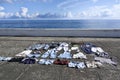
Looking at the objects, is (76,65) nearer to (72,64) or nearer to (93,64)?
(72,64)

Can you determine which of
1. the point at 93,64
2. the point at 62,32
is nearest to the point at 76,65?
the point at 93,64

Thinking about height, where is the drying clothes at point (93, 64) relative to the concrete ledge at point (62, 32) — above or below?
below

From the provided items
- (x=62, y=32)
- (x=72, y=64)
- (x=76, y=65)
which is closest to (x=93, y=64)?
(x=76, y=65)

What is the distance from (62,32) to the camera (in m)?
8.81

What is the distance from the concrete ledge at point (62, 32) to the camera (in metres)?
8.35

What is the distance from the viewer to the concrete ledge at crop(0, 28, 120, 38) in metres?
8.35

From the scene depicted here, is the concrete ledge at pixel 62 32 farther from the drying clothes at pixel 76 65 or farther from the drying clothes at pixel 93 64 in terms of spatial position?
the drying clothes at pixel 76 65

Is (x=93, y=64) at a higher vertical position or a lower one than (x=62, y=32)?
lower

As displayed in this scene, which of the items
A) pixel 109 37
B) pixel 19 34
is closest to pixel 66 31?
pixel 109 37

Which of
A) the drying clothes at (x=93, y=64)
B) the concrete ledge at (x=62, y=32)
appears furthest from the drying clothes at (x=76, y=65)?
the concrete ledge at (x=62, y=32)

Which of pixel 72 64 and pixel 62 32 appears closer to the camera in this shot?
pixel 72 64

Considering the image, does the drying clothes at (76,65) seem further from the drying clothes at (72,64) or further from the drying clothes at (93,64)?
the drying clothes at (93,64)

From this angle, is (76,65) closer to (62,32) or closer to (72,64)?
(72,64)

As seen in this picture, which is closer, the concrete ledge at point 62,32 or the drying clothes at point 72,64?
the drying clothes at point 72,64
